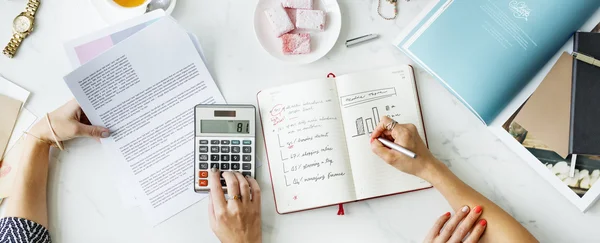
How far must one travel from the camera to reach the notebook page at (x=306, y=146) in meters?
0.97

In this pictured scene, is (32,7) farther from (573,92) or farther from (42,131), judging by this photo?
(573,92)

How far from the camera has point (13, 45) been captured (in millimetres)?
1004

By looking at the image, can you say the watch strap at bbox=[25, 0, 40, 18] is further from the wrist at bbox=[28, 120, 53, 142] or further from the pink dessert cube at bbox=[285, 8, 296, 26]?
the pink dessert cube at bbox=[285, 8, 296, 26]

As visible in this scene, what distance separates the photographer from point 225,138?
3.22 feet

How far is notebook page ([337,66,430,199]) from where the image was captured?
3.21ft

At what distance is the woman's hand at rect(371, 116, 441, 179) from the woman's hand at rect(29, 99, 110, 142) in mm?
518

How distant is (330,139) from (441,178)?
0.72ft

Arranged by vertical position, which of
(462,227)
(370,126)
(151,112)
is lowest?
(462,227)

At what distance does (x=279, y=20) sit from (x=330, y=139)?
25 centimetres

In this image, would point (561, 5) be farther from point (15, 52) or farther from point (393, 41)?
point (15, 52)

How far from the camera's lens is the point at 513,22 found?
0.96 meters

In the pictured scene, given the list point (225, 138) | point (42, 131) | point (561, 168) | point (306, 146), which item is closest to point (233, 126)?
point (225, 138)

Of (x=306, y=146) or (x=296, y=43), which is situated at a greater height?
(x=296, y=43)

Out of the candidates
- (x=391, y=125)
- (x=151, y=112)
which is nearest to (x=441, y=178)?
(x=391, y=125)
